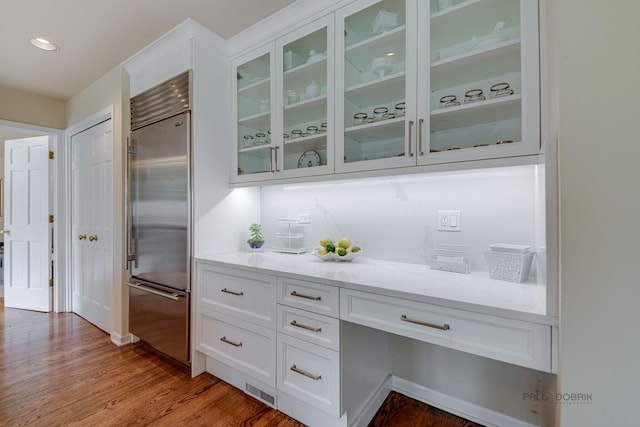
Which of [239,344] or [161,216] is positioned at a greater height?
[161,216]

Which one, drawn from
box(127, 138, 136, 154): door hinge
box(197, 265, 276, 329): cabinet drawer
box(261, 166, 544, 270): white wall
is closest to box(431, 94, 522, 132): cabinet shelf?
box(261, 166, 544, 270): white wall

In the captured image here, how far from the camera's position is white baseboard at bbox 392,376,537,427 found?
4.75ft

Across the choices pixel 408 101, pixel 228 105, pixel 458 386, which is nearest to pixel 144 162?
pixel 228 105

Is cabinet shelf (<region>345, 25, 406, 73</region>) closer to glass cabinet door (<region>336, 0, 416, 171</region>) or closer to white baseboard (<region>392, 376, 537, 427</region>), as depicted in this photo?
glass cabinet door (<region>336, 0, 416, 171</region>)

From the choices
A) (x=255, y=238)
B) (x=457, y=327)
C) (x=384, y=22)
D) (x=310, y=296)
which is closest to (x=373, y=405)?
(x=310, y=296)

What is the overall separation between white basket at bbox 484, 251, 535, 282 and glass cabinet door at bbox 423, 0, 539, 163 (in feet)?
Result: 1.52

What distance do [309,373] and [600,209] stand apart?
4.37ft

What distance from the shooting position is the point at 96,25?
6.36 ft

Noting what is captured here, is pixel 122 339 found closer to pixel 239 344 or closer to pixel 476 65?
pixel 239 344

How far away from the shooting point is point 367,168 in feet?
4.99

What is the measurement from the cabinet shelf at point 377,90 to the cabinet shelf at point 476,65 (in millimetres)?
173

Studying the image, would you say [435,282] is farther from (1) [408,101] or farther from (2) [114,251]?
(2) [114,251]

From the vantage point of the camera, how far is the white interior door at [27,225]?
10.5 feet

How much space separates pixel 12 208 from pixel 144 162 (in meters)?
2.68
